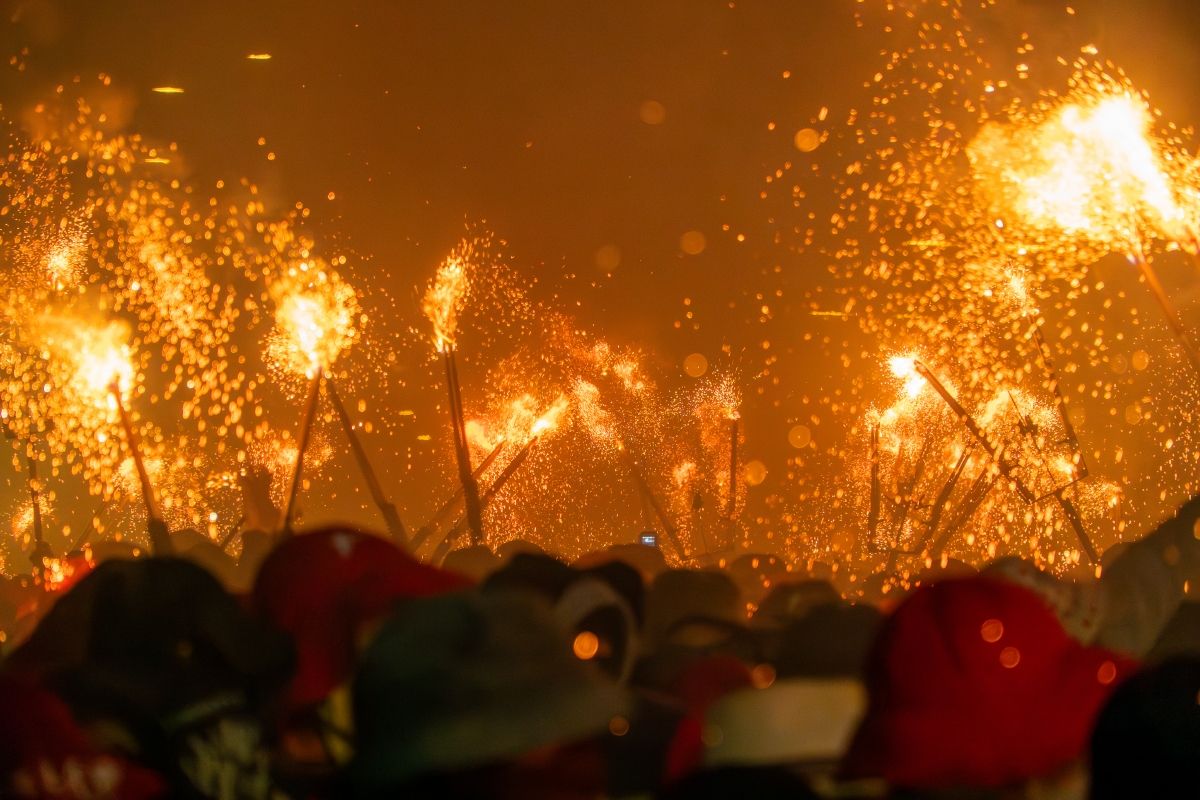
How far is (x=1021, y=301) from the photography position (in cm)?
3077

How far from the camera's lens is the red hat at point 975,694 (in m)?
2.96

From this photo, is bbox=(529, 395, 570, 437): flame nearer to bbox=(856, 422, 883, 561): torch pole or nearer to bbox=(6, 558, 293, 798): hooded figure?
bbox=(856, 422, 883, 561): torch pole

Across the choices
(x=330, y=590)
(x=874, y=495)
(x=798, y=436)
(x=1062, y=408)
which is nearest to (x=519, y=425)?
(x=874, y=495)

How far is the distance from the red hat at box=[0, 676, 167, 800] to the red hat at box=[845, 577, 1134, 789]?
1.56 metres

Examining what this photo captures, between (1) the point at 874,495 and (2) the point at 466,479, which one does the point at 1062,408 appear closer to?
(1) the point at 874,495

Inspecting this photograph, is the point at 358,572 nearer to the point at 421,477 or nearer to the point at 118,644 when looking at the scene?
the point at 118,644

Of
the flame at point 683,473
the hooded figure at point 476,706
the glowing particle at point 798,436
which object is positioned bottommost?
the glowing particle at point 798,436

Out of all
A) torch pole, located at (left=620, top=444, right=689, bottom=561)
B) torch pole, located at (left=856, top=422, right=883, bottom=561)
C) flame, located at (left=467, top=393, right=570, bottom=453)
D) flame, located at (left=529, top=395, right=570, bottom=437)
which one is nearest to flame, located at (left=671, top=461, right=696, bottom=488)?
torch pole, located at (left=620, top=444, right=689, bottom=561)

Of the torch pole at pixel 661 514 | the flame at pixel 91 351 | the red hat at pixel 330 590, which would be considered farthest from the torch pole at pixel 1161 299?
the flame at pixel 91 351

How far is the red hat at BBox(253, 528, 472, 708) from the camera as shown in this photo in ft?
12.3

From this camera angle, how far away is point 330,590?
4027 millimetres

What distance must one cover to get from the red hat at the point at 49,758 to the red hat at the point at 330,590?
1.90ft

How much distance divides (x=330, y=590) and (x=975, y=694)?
5.96 ft

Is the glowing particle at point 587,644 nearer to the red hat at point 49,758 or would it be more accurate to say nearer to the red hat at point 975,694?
the red hat at point 975,694
